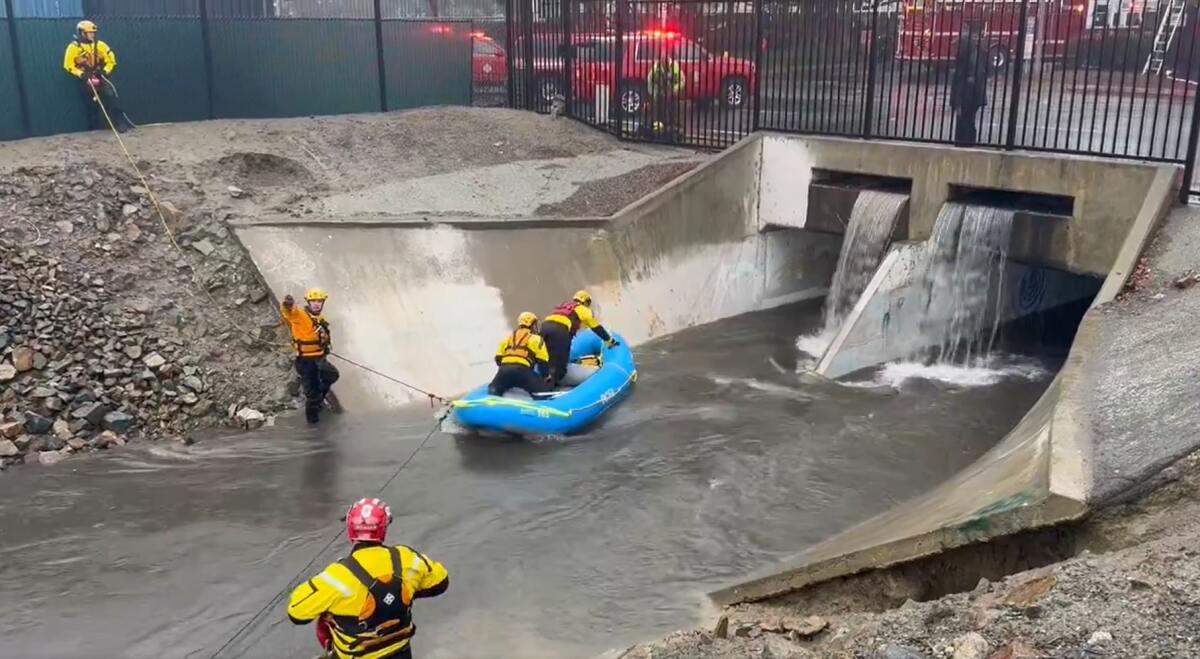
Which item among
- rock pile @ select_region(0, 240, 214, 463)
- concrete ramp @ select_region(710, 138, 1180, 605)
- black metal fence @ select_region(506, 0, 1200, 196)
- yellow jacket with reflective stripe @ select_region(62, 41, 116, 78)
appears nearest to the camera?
concrete ramp @ select_region(710, 138, 1180, 605)

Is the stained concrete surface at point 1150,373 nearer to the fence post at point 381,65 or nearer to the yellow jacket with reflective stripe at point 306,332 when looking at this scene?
the yellow jacket with reflective stripe at point 306,332

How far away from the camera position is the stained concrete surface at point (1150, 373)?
21.2 feet

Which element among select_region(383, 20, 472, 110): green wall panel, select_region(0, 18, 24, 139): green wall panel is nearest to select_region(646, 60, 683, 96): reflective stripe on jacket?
select_region(383, 20, 472, 110): green wall panel

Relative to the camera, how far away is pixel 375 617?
5566mm

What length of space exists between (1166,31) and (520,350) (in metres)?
10.3

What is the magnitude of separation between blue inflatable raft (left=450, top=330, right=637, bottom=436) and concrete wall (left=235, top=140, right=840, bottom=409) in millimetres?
1198

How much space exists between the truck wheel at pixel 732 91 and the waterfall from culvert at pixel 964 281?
510 cm

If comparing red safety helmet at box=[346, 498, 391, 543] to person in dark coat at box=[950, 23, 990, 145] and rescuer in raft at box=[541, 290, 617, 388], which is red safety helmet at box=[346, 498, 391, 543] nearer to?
rescuer in raft at box=[541, 290, 617, 388]

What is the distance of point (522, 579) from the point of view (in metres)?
8.50

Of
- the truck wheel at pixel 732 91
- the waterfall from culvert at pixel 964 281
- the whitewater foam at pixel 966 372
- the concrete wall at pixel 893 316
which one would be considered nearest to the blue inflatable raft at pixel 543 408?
the concrete wall at pixel 893 316

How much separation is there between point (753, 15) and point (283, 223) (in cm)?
878

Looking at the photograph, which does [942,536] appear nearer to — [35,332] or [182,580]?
[182,580]

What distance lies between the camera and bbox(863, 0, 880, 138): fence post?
596 inches

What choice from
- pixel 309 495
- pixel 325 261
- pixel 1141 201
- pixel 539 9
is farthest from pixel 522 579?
pixel 539 9
